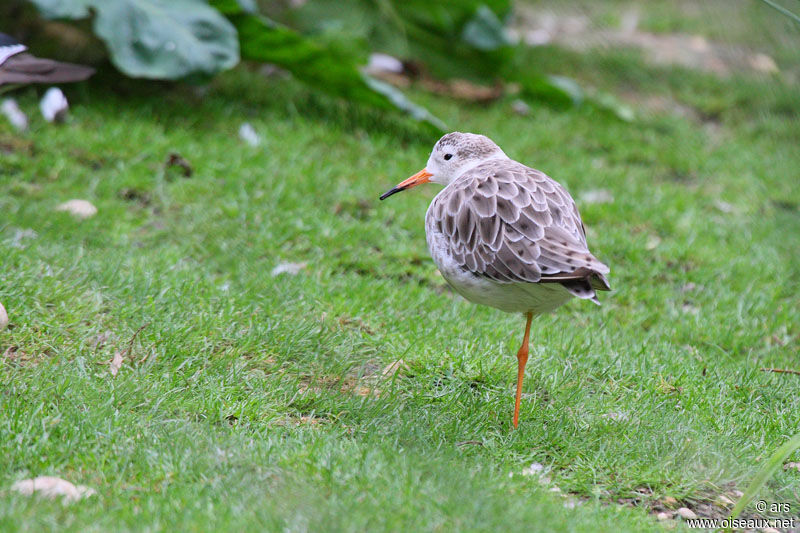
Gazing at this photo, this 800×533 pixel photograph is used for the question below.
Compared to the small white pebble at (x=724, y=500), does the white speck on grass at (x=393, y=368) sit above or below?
below

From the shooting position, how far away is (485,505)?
9.16ft

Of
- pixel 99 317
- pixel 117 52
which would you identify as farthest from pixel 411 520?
pixel 117 52

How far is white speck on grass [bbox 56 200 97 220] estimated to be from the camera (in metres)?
4.91

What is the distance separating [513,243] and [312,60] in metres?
3.60

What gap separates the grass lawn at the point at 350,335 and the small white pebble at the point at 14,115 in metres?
0.11

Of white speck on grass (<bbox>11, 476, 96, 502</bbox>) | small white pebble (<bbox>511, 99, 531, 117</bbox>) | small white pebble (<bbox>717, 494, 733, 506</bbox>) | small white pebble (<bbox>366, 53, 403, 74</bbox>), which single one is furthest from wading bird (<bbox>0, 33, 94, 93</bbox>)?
small white pebble (<bbox>511, 99, 531, 117</bbox>)

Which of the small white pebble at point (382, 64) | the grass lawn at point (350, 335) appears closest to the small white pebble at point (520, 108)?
the grass lawn at point (350, 335)

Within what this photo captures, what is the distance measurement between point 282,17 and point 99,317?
448cm

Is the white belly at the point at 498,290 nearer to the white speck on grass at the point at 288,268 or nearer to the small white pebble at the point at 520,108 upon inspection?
the white speck on grass at the point at 288,268

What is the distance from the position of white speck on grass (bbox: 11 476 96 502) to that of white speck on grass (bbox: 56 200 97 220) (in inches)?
96.6

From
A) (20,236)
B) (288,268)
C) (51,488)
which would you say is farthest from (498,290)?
(20,236)

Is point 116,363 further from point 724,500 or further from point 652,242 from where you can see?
point 652,242

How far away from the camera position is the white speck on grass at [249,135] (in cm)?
610

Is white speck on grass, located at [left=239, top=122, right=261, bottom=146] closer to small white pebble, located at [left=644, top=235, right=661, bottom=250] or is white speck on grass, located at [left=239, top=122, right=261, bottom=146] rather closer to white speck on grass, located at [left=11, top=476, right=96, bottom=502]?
small white pebble, located at [left=644, top=235, right=661, bottom=250]
